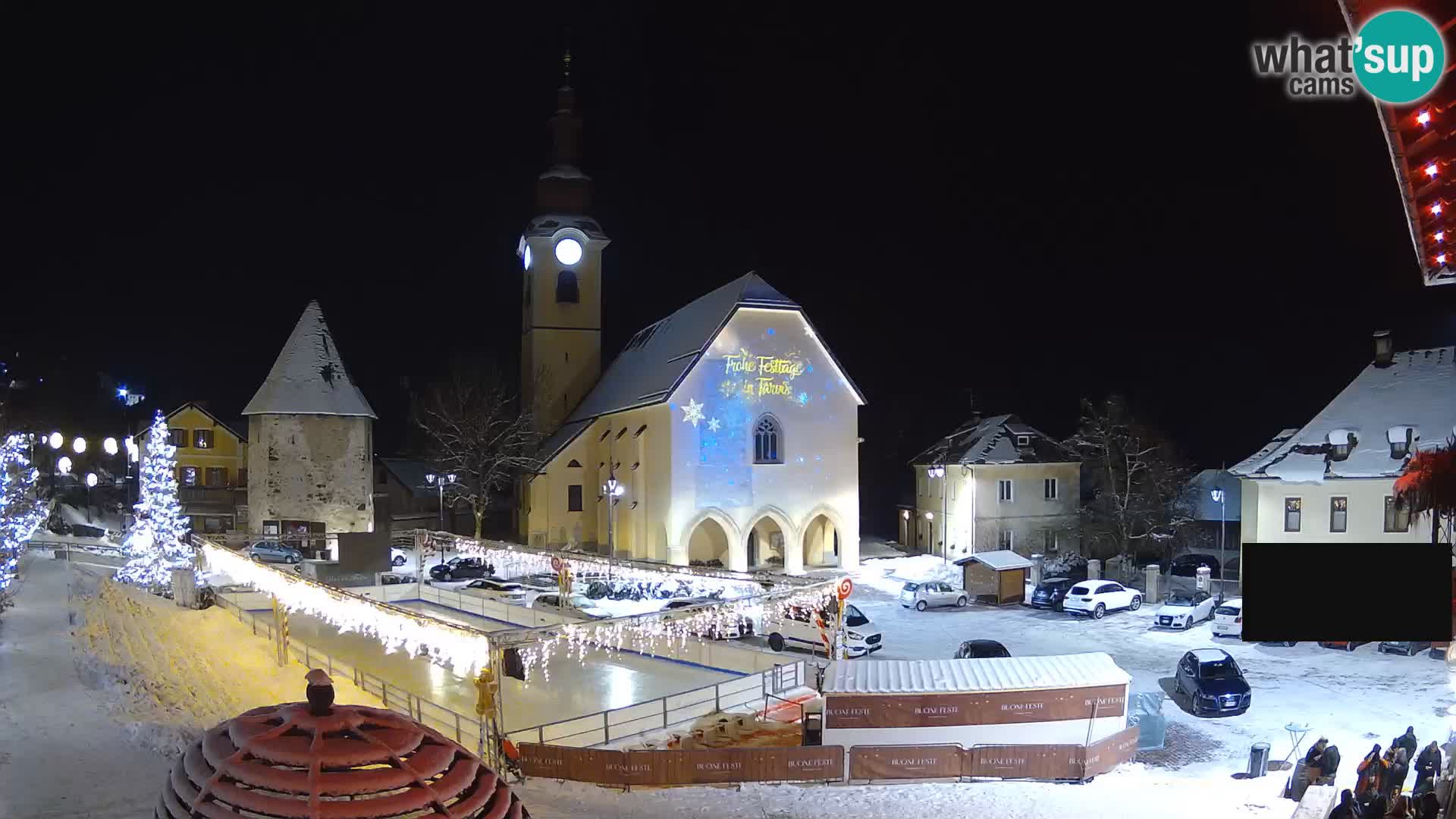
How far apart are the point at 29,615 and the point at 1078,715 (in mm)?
23586

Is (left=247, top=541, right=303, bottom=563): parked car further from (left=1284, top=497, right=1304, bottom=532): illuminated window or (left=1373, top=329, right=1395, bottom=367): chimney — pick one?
(left=1373, top=329, right=1395, bottom=367): chimney

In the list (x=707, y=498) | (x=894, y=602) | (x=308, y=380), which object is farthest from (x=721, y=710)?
(x=308, y=380)

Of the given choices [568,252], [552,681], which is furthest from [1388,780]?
[568,252]

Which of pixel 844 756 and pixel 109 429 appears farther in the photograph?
pixel 109 429

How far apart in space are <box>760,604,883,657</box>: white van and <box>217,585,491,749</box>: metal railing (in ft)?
30.3

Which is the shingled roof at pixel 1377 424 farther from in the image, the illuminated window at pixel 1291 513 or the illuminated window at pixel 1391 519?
the illuminated window at pixel 1391 519

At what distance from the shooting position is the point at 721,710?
758 inches

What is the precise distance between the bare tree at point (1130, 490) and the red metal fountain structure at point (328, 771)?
41857 mm

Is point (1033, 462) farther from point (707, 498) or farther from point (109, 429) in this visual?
point (109, 429)

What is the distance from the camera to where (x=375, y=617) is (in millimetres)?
17578

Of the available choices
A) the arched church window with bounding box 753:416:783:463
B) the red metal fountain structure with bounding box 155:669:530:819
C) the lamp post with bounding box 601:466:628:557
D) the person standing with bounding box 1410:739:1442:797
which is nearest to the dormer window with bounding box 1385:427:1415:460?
the person standing with bounding box 1410:739:1442:797

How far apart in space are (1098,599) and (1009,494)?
13.2 meters

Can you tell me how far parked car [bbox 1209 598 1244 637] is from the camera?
1091 inches
